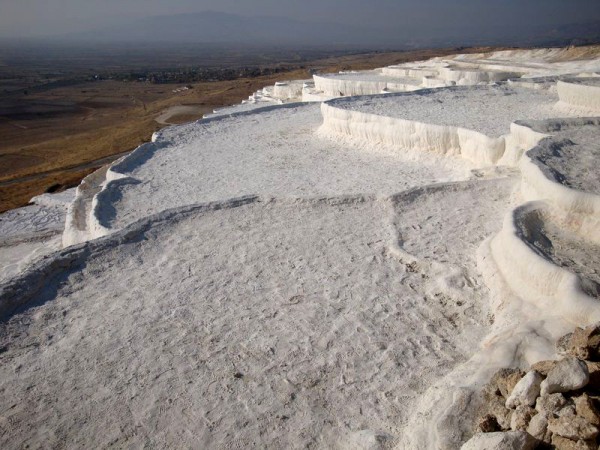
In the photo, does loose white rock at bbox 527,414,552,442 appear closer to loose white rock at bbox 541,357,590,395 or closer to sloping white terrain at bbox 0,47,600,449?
loose white rock at bbox 541,357,590,395

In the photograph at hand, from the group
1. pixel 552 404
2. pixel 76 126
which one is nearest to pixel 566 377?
pixel 552 404

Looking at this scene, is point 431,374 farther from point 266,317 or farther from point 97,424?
point 97,424

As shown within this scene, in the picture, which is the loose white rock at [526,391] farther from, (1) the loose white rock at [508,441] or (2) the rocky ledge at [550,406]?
(1) the loose white rock at [508,441]

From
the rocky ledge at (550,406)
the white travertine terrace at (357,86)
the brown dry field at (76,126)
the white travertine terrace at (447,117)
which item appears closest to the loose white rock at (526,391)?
the rocky ledge at (550,406)

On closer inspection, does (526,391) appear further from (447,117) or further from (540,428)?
(447,117)

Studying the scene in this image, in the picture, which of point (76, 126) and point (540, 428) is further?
point (76, 126)

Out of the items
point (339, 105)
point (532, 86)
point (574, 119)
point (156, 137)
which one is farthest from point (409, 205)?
point (532, 86)

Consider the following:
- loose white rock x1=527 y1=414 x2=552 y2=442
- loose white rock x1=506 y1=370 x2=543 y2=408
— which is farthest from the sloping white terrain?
loose white rock x1=527 y1=414 x2=552 y2=442

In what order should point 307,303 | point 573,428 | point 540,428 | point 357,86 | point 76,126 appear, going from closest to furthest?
point 573,428
point 540,428
point 307,303
point 357,86
point 76,126
